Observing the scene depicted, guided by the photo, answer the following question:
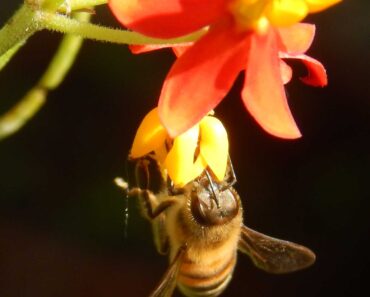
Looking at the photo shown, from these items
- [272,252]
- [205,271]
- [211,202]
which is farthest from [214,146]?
[272,252]

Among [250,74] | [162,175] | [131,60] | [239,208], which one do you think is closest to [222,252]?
[239,208]

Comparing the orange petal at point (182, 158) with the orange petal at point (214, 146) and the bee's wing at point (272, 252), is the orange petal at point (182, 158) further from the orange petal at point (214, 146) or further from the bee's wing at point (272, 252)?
the bee's wing at point (272, 252)

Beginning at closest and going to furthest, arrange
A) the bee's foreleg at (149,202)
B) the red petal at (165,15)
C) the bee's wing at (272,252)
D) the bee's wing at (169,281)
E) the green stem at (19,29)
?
the red petal at (165,15) < the green stem at (19,29) < the bee's wing at (169,281) < the bee's foreleg at (149,202) < the bee's wing at (272,252)

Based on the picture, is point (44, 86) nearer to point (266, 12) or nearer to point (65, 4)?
point (65, 4)

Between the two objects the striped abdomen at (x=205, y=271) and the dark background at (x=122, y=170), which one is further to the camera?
the dark background at (x=122, y=170)

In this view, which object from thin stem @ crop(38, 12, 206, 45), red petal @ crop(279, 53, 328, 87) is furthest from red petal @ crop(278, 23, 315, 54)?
thin stem @ crop(38, 12, 206, 45)

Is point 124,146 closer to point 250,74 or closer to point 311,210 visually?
point 311,210

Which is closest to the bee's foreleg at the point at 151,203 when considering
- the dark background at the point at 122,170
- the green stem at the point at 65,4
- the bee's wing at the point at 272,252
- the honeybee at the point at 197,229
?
the honeybee at the point at 197,229
